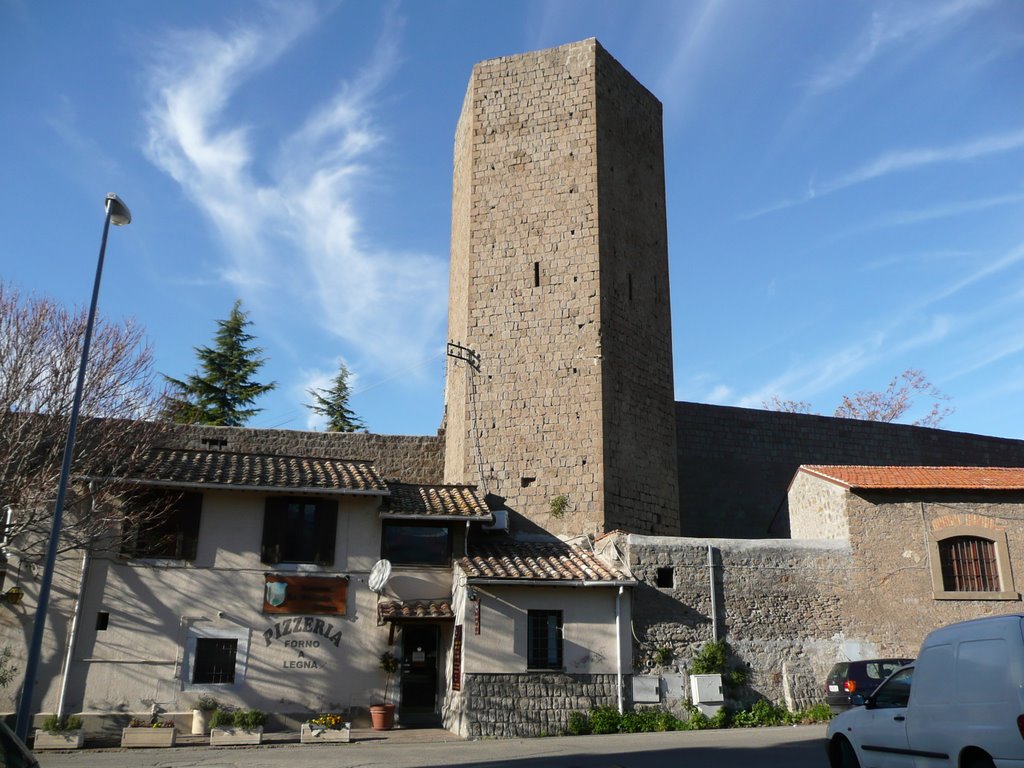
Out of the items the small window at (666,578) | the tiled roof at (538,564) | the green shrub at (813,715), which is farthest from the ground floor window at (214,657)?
the green shrub at (813,715)

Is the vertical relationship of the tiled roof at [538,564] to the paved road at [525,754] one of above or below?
above

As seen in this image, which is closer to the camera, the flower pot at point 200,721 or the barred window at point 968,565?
the flower pot at point 200,721


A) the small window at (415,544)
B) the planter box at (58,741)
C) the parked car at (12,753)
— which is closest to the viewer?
the parked car at (12,753)

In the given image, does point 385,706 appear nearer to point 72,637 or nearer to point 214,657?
point 214,657

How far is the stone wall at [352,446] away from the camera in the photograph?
72.4 ft

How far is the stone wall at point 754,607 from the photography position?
16.2 metres

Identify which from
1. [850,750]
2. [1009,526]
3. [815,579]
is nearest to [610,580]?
[815,579]

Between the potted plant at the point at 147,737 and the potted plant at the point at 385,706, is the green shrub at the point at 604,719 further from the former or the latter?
the potted plant at the point at 147,737

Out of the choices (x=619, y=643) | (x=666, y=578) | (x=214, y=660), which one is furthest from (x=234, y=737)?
(x=666, y=578)

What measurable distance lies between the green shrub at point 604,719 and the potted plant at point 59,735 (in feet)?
28.3

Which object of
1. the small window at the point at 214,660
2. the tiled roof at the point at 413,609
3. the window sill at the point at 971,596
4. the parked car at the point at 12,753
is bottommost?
the parked car at the point at 12,753

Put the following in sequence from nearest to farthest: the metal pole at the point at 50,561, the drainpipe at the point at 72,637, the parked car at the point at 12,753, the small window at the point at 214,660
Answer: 1. the parked car at the point at 12,753
2. the metal pole at the point at 50,561
3. the drainpipe at the point at 72,637
4. the small window at the point at 214,660

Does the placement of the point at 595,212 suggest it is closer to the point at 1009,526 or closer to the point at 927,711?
the point at 1009,526

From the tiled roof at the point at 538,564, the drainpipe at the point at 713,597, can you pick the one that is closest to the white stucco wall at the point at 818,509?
the drainpipe at the point at 713,597
